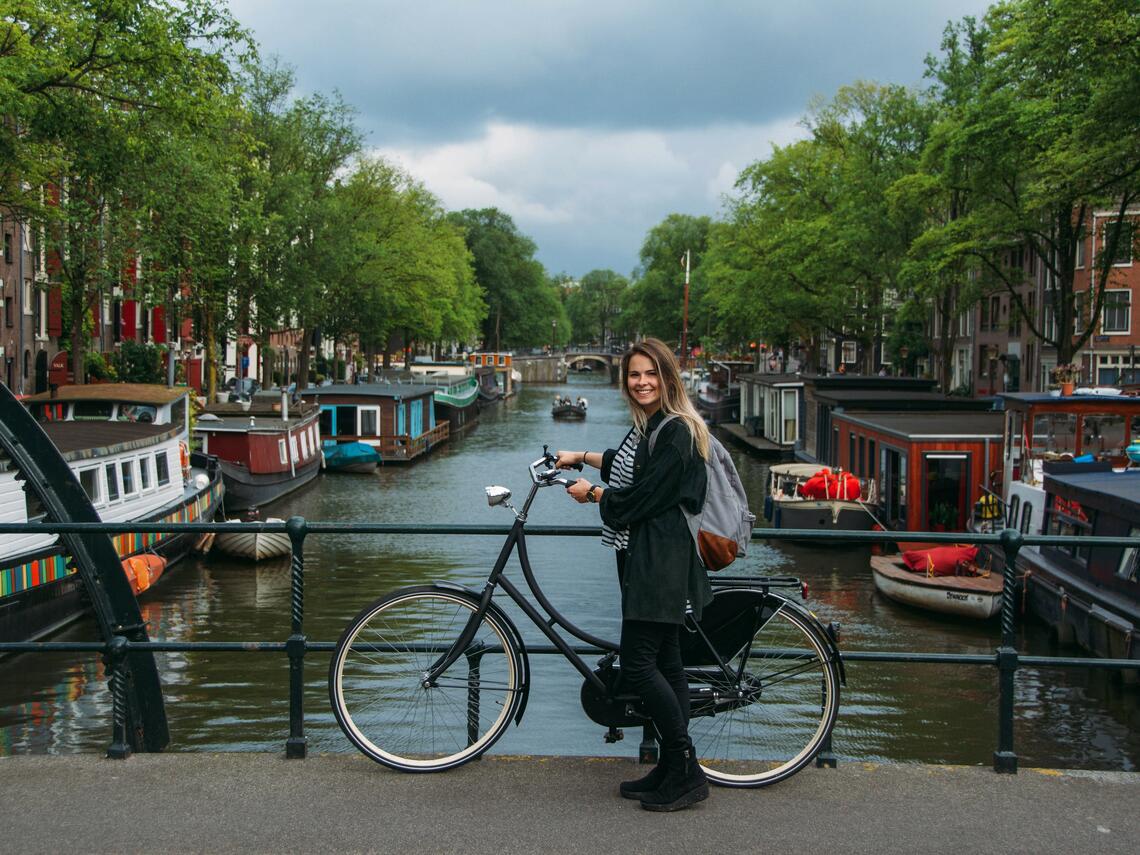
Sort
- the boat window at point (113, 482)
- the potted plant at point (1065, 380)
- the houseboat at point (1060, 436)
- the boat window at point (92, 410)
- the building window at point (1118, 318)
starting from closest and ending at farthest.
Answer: the houseboat at point (1060, 436)
the potted plant at point (1065, 380)
the boat window at point (113, 482)
the boat window at point (92, 410)
the building window at point (1118, 318)

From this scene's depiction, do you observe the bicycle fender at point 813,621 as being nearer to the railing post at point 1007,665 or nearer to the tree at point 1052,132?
the railing post at point 1007,665

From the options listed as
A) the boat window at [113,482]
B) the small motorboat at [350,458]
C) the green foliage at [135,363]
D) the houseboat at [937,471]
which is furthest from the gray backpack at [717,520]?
the green foliage at [135,363]

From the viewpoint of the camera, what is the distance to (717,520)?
4.88m

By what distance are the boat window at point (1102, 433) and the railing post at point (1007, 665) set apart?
18.3m

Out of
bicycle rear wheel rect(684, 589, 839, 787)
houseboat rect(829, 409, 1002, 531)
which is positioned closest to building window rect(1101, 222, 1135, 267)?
houseboat rect(829, 409, 1002, 531)

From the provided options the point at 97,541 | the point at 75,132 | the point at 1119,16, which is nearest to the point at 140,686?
the point at 97,541

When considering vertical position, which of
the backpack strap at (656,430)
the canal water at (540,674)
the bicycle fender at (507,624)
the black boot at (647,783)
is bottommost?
the canal water at (540,674)

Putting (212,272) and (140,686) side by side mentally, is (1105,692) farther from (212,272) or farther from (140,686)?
(212,272)

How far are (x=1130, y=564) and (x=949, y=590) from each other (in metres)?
4.14

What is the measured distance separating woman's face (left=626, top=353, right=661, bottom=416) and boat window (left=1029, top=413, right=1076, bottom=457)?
1917 centimetres

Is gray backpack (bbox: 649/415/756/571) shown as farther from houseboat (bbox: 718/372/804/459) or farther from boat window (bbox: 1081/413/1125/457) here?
houseboat (bbox: 718/372/804/459)

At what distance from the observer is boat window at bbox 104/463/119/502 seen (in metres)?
23.1

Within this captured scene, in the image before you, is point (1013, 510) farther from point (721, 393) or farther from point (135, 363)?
point (721, 393)

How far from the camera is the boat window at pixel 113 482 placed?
23.1 m
